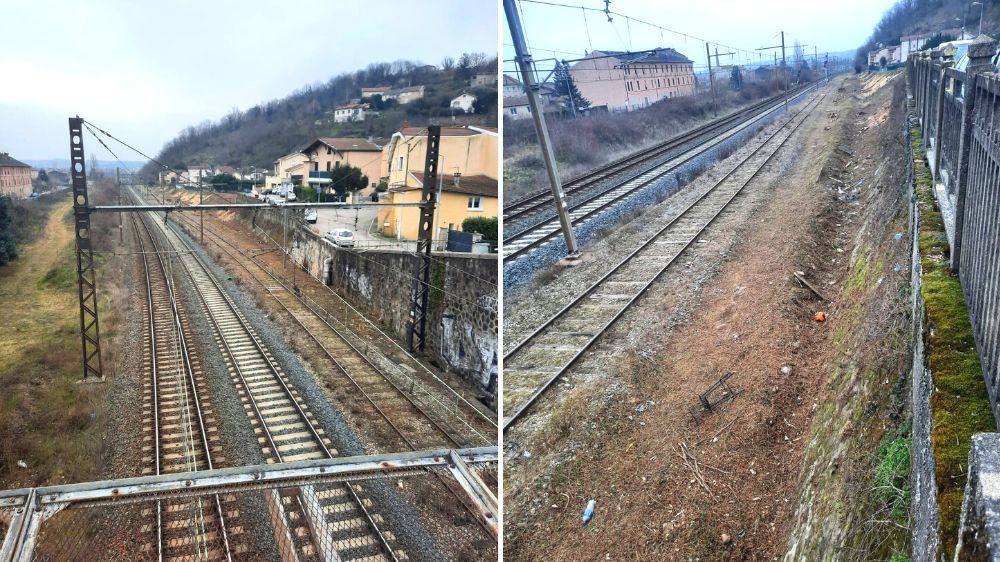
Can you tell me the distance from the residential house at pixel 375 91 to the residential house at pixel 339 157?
8.96 metres

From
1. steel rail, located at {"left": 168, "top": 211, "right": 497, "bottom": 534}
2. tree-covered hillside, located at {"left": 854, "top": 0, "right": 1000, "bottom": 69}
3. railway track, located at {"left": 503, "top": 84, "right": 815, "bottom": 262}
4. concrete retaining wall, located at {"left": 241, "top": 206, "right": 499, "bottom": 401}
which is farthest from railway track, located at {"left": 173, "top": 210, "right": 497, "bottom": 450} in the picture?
tree-covered hillside, located at {"left": 854, "top": 0, "right": 1000, "bottom": 69}

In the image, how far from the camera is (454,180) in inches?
644

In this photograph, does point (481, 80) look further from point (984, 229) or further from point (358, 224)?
point (984, 229)

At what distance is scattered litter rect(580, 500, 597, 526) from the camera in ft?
13.2

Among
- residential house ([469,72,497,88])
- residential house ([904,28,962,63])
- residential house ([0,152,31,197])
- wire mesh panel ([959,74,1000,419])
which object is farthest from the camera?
residential house ([904,28,962,63])

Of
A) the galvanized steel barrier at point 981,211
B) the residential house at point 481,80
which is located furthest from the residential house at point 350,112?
the galvanized steel barrier at point 981,211

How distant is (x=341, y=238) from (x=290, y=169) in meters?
19.0

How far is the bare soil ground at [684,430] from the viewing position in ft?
12.5

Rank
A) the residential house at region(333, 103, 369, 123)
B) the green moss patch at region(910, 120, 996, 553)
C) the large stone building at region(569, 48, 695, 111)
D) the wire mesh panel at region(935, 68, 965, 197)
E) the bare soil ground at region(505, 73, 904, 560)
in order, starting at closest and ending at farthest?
the green moss patch at region(910, 120, 996, 553), the bare soil ground at region(505, 73, 904, 560), the wire mesh panel at region(935, 68, 965, 197), the large stone building at region(569, 48, 695, 111), the residential house at region(333, 103, 369, 123)

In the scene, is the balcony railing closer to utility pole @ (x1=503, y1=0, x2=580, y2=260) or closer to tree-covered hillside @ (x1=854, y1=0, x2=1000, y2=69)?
utility pole @ (x1=503, y1=0, x2=580, y2=260)

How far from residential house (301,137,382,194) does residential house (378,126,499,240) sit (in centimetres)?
1102

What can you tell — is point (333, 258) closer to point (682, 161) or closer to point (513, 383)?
point (682, 161)

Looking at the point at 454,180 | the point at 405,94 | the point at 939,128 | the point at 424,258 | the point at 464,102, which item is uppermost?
the point at 405,94

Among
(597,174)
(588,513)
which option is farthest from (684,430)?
(597,174)
